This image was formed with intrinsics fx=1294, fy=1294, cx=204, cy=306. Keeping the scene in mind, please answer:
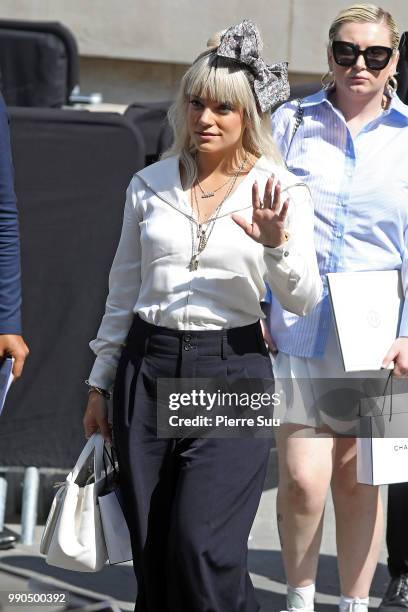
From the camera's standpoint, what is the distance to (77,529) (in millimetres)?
3668

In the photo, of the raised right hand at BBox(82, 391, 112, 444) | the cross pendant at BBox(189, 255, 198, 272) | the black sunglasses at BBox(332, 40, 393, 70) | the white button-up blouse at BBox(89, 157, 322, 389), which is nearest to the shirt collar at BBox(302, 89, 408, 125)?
the black sunglasses at BBox(332, 40, 393, 70)

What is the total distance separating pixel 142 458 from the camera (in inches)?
142

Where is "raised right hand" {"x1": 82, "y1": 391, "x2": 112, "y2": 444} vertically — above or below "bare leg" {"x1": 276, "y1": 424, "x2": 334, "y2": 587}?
above

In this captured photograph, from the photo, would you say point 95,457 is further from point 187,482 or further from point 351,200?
point 351,200

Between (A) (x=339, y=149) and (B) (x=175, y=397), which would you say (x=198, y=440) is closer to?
(B) (x=175, y=397)

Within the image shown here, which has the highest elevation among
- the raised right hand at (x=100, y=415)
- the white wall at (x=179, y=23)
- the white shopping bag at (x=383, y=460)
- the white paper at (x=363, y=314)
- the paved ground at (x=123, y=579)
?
the white wall at (x=179, y=23)

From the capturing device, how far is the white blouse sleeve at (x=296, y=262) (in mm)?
3482

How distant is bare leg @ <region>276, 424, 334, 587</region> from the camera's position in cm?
425

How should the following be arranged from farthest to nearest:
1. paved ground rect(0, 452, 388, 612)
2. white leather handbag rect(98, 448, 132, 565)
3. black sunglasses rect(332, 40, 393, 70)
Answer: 1. paved ground rect(0, 452, 388, 612)
2. black sunglasses rect(332, 40, 393, 70)
3. white leather handbag rect(98, 448, 132, 565)

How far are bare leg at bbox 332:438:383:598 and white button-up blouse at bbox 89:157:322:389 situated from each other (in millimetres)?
916

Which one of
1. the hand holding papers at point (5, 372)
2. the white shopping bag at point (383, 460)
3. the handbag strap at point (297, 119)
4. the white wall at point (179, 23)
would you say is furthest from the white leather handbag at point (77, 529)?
the white wall at point (179, 23)

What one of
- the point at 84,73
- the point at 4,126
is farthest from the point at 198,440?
the point at 84,73

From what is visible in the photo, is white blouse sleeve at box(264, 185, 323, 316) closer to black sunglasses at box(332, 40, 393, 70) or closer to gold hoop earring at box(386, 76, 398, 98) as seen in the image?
black sunglasses at box(332, 40, 393, 70)

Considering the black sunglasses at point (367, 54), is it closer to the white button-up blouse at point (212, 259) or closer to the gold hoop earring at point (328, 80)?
the gold hoop earring at point (328, 80)
